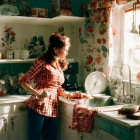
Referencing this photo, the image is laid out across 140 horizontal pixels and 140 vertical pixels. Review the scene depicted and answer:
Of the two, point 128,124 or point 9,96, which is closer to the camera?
point 128,124

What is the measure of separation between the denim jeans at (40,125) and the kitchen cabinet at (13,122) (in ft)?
0.90

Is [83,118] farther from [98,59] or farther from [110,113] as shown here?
[98,59]

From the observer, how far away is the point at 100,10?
9.61 ft

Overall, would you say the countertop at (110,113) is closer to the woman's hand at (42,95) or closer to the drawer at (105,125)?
the drawer at (105,125)

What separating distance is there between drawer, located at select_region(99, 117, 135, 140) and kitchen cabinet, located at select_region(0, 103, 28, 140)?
1022 millimetres

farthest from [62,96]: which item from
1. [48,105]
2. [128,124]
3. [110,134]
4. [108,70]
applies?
[128,124]

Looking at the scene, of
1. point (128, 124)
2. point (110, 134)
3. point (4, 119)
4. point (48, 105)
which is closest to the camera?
point (128, 124)

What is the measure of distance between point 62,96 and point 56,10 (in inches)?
44.3

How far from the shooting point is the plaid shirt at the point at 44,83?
92.3 inches

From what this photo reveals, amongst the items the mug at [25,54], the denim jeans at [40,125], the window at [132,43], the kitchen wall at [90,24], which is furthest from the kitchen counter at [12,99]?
the window at [132,43]

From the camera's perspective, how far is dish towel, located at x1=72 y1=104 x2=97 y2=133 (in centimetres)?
213

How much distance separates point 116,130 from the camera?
6.16 feet

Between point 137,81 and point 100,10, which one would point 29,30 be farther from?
point 137,81

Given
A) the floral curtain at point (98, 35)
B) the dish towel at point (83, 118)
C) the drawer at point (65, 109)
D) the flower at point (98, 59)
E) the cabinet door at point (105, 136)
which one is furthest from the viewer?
the flower at point (98, 59)
